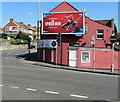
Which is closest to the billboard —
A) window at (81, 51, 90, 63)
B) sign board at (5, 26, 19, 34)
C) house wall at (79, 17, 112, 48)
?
house wall at (79, 17, 112, 48)

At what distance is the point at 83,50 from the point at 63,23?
7690mm

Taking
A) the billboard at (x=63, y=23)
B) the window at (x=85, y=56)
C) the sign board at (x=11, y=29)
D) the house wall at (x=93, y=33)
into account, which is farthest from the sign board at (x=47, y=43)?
the sign board at (x=11, y=29)

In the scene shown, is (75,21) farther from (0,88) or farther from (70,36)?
(0,88)

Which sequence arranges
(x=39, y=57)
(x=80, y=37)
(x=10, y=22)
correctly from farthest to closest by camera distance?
(x=10, y=22)
(x=80, y=37)
(x=39, y=57)

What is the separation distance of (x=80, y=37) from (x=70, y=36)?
1.44m

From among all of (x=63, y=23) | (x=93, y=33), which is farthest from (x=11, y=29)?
(x=93, y=33)

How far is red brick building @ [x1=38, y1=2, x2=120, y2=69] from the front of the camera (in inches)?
793

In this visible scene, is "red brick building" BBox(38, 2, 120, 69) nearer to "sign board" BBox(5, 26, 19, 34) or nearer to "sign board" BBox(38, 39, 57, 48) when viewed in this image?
"sign board" BBox(38, 39, 57, 48)

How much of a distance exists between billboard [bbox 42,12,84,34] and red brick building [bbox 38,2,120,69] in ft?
3.93

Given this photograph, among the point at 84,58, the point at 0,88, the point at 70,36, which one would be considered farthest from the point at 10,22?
the point at 0,88

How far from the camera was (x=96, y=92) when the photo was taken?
905cm

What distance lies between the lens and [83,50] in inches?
811

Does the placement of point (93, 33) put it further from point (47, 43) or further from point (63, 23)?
point (47, 43)

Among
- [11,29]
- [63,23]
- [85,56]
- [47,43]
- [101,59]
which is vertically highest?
[11,29]
